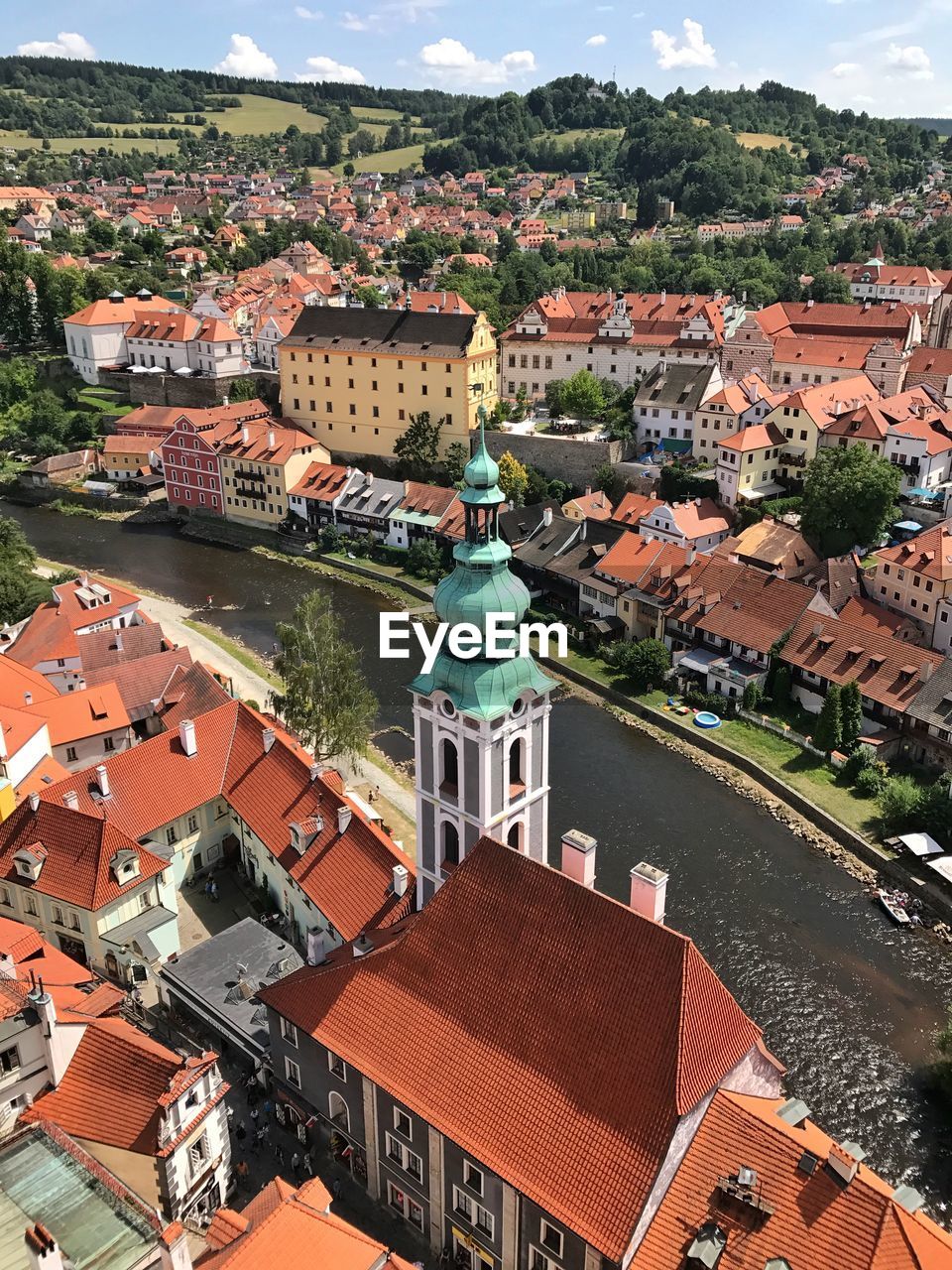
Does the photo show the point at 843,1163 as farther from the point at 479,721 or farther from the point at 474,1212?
the point at 479,721

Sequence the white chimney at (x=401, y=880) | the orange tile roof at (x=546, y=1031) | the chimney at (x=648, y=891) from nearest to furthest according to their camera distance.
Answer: the orange tile roof at (x=546, y=1031) < the chimney at (x=648, y=891) < the white chimney at (x=401, y=880)

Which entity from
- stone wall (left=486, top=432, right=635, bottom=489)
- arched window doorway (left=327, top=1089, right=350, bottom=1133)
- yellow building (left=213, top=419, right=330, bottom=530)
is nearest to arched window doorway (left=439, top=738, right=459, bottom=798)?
arched window doorway (left=327, top=1089, right=350, bottom=1133)

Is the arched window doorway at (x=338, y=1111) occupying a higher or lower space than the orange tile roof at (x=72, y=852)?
lower

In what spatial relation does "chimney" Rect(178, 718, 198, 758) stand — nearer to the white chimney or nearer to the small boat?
the white chimney

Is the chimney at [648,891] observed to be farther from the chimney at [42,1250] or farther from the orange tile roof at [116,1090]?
the chimney at [42,1250]

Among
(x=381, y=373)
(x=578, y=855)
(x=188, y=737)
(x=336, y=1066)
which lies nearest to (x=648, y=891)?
(x=578, y=855)

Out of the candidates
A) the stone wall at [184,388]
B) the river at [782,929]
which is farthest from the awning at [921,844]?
the stone wall at [184,388]
